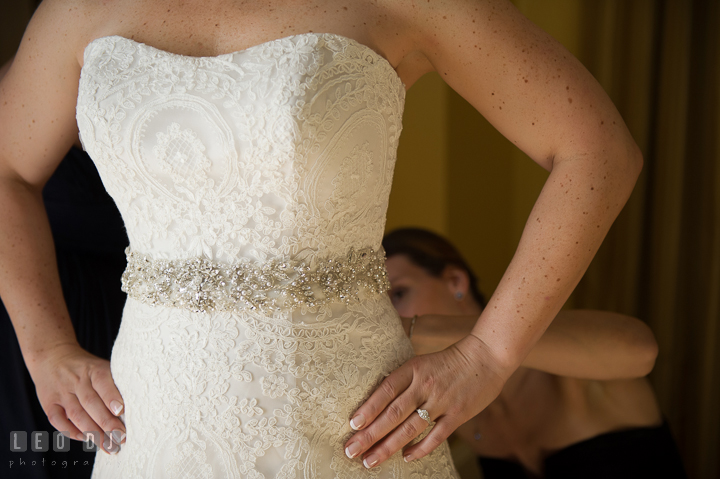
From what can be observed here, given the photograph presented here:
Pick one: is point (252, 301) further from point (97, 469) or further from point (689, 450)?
point (689, 450)

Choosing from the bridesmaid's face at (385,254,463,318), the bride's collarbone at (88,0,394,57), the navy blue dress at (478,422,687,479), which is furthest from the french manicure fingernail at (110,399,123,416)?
the navy blue dress at (478,422,687,479)

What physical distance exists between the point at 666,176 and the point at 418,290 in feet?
4.28

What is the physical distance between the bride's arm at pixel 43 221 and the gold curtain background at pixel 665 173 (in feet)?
6.39

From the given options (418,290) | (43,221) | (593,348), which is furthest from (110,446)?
(418,290)

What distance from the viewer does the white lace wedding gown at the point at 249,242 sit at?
716 mm

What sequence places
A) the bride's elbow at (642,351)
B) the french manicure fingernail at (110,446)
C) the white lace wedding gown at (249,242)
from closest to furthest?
the white lace wedding gown at (249,242) → the french manicure fingernail at (110,446) → the bride's elbow at (642,351)

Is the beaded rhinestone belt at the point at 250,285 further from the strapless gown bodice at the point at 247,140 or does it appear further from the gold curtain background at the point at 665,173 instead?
the gold curtain background at the point at 665,173

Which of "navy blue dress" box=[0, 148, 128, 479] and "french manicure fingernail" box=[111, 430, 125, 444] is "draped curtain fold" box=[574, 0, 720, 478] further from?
"french manicure fingernail" box=[111, 430, 125, 444]

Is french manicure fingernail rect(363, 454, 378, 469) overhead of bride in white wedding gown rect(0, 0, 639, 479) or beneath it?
beneath

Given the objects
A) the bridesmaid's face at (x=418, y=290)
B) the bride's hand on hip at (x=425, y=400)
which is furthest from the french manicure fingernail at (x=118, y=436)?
the bridesmaid's face at (x=418, y=290)

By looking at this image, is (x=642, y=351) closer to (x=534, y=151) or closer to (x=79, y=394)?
(x=534, y=151)

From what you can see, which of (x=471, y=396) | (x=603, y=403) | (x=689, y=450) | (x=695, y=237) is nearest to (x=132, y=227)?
(x=471, y=396)

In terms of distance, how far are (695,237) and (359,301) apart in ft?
7.31

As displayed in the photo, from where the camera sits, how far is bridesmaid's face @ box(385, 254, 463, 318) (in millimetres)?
1919
